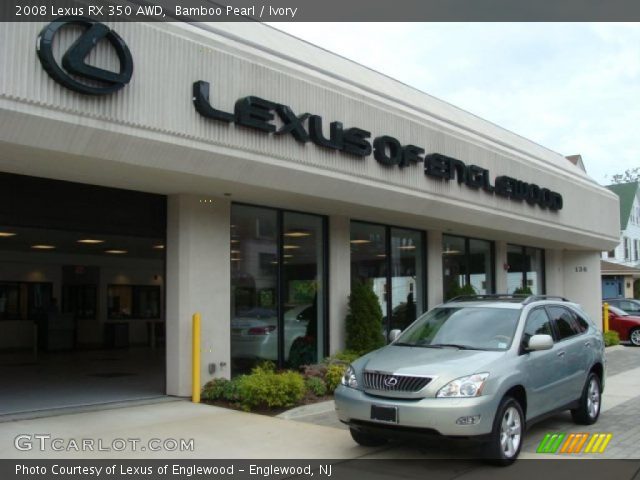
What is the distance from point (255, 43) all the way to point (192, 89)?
6.78 feet

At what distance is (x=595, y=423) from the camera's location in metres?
9.31

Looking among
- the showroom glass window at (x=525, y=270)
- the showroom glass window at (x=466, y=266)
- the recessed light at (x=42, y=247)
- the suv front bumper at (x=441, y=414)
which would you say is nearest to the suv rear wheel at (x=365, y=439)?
the suv front bumper at (x=441, y=414)

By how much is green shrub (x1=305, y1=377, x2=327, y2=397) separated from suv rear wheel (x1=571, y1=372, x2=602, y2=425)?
3.82 m

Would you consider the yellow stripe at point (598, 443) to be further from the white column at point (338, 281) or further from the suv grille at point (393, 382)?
the white column at point (338, 281)

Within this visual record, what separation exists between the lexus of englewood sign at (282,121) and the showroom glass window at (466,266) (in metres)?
2.17

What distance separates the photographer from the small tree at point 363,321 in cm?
1372

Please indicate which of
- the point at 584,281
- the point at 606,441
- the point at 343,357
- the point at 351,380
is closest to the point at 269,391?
the point at 351,380

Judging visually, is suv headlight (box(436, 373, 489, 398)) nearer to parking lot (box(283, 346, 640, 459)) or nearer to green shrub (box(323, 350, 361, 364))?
parking lot (box(283, 346, 640, 459))

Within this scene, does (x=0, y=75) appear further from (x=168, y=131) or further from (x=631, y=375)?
(x=631, y=375)

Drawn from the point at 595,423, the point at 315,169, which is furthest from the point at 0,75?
the point at 595,423

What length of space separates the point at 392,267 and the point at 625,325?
487 inches

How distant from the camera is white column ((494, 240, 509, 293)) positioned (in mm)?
19938

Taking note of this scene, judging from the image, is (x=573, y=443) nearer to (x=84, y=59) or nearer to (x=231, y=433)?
(x=231, y=433)

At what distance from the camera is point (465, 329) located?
821 centimetres
